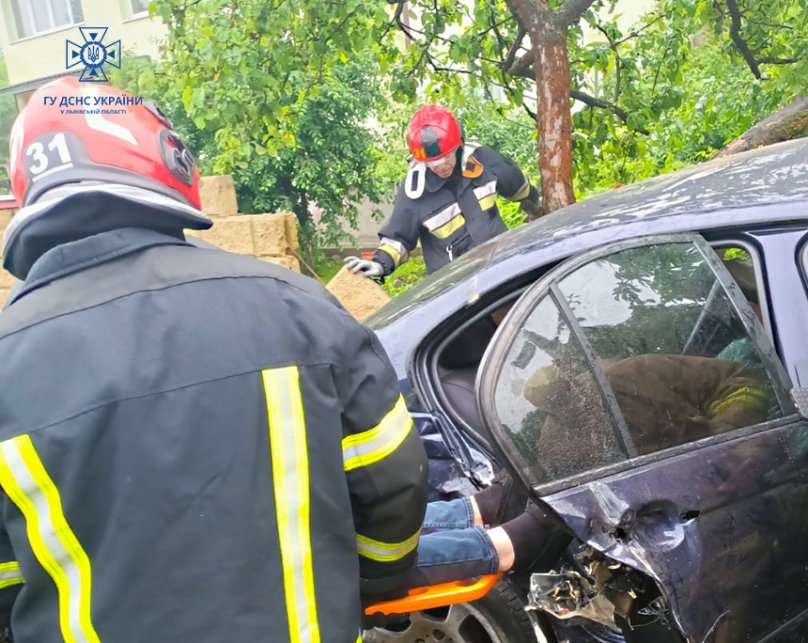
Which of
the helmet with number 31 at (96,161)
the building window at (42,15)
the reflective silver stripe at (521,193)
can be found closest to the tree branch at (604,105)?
the reflective silver stripe at (521,193)

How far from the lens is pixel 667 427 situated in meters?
1.81

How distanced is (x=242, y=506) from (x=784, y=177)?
1.65 meters

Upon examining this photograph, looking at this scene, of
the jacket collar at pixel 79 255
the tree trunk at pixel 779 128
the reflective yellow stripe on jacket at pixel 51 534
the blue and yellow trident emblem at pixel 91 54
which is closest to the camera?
the reflective yellow stripe on jacket at pixel 51 534

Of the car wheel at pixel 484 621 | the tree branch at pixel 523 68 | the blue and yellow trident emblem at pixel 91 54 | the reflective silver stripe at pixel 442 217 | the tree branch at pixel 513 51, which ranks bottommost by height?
the car wheel at pixel 484 621

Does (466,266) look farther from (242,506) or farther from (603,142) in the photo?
(603,142)

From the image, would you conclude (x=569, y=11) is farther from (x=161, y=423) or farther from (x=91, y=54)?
(x=161, y=423)

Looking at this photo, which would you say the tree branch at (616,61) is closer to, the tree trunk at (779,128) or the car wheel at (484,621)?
the tree trunk at (779,128)

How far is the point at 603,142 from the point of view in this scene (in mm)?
5457

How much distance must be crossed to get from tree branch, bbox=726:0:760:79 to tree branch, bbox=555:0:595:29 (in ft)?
3.88

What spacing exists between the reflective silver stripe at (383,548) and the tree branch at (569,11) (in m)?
3.58

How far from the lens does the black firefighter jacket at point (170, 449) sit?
109cm

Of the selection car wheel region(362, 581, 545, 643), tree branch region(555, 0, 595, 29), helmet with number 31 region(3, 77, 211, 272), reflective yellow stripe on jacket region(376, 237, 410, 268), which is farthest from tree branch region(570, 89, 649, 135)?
helmet with number 31 region(3, 77, 211, 272)

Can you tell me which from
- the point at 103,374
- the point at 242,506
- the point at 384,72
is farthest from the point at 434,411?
the point at 384,72

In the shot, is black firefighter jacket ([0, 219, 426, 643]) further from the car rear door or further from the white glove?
the white glove
